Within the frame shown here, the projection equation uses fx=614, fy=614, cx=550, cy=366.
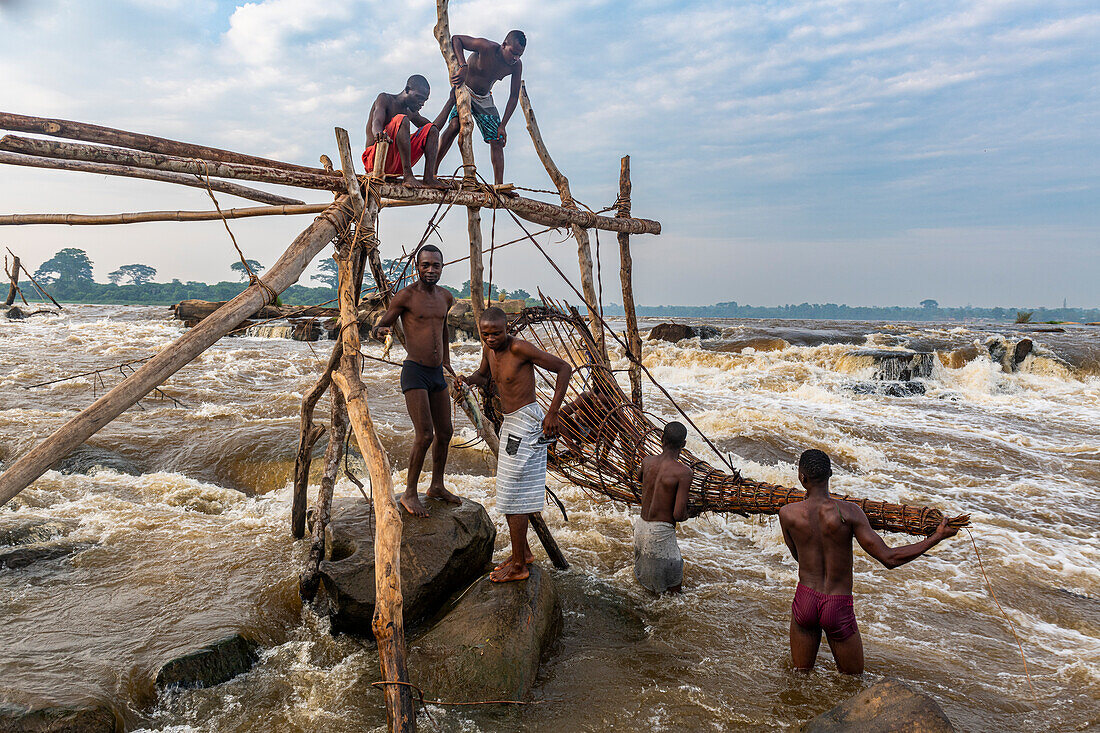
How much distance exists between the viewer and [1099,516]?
21.8 feet

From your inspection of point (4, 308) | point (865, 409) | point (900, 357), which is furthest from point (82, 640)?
point (4, 308)

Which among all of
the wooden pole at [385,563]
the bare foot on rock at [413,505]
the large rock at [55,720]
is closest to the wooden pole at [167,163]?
the wooden pole at [385,563]

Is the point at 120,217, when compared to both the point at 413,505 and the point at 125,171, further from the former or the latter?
the point at 413,505

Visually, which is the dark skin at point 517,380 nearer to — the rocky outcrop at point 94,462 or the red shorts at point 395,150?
the red shorts at point 395,150

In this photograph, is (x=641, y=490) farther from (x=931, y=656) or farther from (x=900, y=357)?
(x=900, y=357)

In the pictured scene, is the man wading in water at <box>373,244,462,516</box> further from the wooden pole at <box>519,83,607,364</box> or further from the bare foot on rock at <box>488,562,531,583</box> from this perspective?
the wooden pole at <box>519,83,607,364</box>

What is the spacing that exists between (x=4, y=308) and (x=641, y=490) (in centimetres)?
3095

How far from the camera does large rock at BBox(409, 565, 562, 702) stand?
327 centimetres

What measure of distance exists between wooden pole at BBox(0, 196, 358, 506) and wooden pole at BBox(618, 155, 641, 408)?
3.14 metres

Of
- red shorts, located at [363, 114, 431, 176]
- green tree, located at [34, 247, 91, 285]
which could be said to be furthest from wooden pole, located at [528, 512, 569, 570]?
green tree, located at [34, 247, 91, 285]

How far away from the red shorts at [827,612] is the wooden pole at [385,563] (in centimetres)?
209

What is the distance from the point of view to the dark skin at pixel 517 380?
3.72m

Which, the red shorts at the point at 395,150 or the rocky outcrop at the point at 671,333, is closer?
the red shorts at the point at 395,150

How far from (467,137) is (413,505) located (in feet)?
9.25
